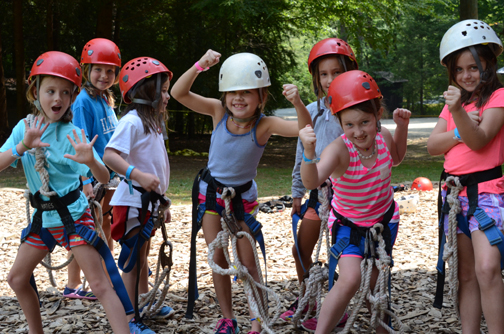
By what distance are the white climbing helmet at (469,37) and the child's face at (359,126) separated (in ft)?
2.29

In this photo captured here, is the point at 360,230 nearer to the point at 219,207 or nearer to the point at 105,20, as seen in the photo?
the point at 219,207

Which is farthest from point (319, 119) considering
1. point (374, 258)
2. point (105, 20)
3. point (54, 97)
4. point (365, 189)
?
point (105, 20)

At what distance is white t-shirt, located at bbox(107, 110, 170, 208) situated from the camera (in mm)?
3371

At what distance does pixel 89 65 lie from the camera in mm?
4172

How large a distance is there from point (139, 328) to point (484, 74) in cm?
280

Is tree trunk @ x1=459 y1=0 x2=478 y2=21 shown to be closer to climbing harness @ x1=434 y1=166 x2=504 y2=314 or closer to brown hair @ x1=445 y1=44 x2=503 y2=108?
brown hair @ x1=445 y1=44 x2=503 y2=108

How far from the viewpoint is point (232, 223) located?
3328 mm

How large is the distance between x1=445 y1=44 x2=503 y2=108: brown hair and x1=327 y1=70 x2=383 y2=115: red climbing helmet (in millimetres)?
591

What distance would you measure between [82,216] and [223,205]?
2.97 ft

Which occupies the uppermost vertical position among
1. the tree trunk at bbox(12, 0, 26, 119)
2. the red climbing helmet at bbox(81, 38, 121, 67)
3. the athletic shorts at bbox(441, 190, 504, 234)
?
the tree trunk at bbox(12, 0, 26, 119)

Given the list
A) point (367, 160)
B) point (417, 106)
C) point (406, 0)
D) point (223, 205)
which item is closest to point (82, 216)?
point (223, 205)

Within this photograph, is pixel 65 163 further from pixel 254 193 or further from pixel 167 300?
pixel 167 300

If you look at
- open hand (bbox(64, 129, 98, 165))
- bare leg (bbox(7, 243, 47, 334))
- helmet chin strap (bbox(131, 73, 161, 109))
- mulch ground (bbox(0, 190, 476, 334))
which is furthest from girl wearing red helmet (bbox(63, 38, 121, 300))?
open hand (bbox(64, 129, 98, 165))

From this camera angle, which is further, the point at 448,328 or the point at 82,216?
the point at 448,328
